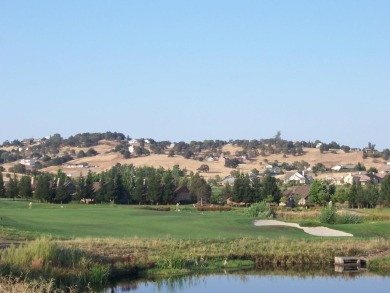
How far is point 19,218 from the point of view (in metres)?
47.3

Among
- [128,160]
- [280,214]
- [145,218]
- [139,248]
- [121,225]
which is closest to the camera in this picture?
[139,248]

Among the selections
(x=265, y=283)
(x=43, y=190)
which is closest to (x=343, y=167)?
(x=43, y=190)

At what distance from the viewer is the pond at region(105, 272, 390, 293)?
2972 cm

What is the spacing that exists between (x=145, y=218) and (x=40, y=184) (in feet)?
110

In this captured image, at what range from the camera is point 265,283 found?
31.3 metres

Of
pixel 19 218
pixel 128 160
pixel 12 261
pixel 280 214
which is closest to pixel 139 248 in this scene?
pixel 12 261

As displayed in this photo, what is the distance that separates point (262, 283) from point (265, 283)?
0.14 metres

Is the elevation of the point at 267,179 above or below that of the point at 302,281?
above

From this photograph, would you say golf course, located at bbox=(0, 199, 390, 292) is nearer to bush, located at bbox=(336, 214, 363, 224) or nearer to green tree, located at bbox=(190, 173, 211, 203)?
bush, located at bbox=(336, 214, 363, 224)

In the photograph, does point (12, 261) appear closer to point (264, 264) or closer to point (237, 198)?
point (264, 264)

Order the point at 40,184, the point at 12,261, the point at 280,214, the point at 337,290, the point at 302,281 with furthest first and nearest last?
the point at 40,184 → the point at 280,214 → the point at 302,281 → the point at 337,290 → the point at 12,261

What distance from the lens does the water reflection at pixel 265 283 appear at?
29.8 metres

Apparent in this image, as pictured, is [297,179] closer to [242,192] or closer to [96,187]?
[242,192]

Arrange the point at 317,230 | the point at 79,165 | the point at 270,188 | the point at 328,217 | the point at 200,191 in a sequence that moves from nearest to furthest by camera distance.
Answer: the point at 317,230 < the point at 328,217 < the point at 270,188 < the point at 200,191 < the point at 79,165
